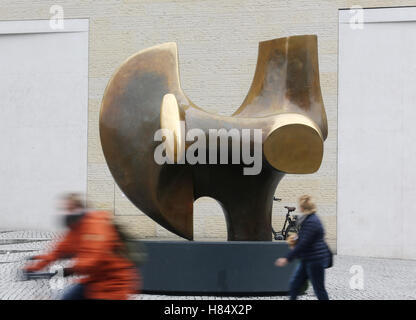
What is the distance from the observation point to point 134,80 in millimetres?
8141

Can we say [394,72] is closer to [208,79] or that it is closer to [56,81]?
[208,79]

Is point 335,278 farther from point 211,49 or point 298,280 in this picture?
point 211,49

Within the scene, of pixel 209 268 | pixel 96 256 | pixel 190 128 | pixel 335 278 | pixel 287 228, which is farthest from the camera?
pixel 287 228

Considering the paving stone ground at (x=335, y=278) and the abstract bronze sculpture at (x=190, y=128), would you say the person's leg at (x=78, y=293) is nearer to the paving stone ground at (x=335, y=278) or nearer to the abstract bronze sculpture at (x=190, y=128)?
the paving stone ground at (x=335, y=278)

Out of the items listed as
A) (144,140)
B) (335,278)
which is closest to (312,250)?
(144,140)

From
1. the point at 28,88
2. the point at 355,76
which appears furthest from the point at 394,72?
the point at 28,88

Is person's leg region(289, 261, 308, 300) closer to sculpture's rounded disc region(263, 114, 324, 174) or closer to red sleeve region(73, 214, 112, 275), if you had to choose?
sculpture's rounded disc region(263, 114, 324, 174)

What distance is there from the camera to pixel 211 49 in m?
15.3

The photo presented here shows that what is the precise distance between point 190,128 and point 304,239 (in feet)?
8.61

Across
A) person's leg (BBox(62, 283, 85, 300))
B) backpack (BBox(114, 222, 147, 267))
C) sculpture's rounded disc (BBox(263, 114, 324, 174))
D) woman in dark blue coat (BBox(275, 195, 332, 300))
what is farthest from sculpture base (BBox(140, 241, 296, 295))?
person's leg (BBox(62, 283, 85, 300))

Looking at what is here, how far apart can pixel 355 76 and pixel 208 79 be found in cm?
349

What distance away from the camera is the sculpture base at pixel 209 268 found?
7863 millimetres

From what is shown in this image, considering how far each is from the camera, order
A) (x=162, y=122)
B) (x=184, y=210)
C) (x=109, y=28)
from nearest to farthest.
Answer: (x=162, y=122) → (x=184, y=210) → (x=109, y=28)

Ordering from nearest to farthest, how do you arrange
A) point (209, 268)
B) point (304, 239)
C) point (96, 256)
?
point (96, 256) < point (304, 239) < point (209, 268)
